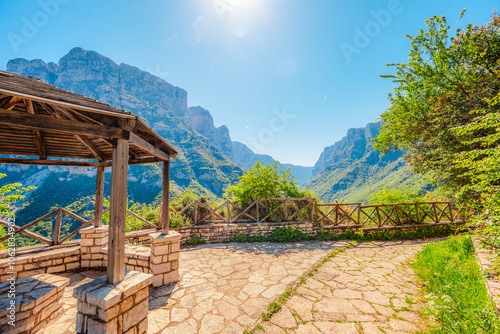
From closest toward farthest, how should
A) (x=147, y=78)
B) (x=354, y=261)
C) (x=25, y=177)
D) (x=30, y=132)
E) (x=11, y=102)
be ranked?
(x=11, y=102) → (x=30, y=132) → (x=354, y=261) → (x=25, y=177) → (x=147, y=78)

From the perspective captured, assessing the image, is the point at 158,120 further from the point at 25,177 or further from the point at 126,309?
the point at 126,309

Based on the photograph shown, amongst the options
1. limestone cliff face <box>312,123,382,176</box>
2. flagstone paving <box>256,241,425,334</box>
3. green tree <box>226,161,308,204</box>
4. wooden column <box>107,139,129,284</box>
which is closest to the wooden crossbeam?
wooden column <box>107,139,129,284</box>

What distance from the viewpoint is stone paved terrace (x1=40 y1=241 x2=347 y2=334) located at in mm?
2551

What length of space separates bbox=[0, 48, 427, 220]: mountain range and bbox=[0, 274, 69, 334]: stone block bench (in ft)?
165

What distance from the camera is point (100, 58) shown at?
9675 cm

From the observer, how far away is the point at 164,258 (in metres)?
3.59

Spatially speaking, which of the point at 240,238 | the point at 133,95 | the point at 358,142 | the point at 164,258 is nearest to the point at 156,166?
the point at 240,238

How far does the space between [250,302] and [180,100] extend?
436ft

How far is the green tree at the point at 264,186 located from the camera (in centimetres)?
755

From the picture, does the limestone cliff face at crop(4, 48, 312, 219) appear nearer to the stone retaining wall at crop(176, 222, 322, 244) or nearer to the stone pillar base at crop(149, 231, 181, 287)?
the stone retaining wall at crop(176, 222, 322, 244)

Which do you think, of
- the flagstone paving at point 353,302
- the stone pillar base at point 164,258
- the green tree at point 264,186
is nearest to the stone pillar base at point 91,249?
the stone pillar base at point 164,258

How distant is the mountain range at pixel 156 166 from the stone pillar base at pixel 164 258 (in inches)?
1969

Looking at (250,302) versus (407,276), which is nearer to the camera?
(250,302)

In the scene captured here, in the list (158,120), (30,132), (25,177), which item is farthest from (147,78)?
(30,132)
